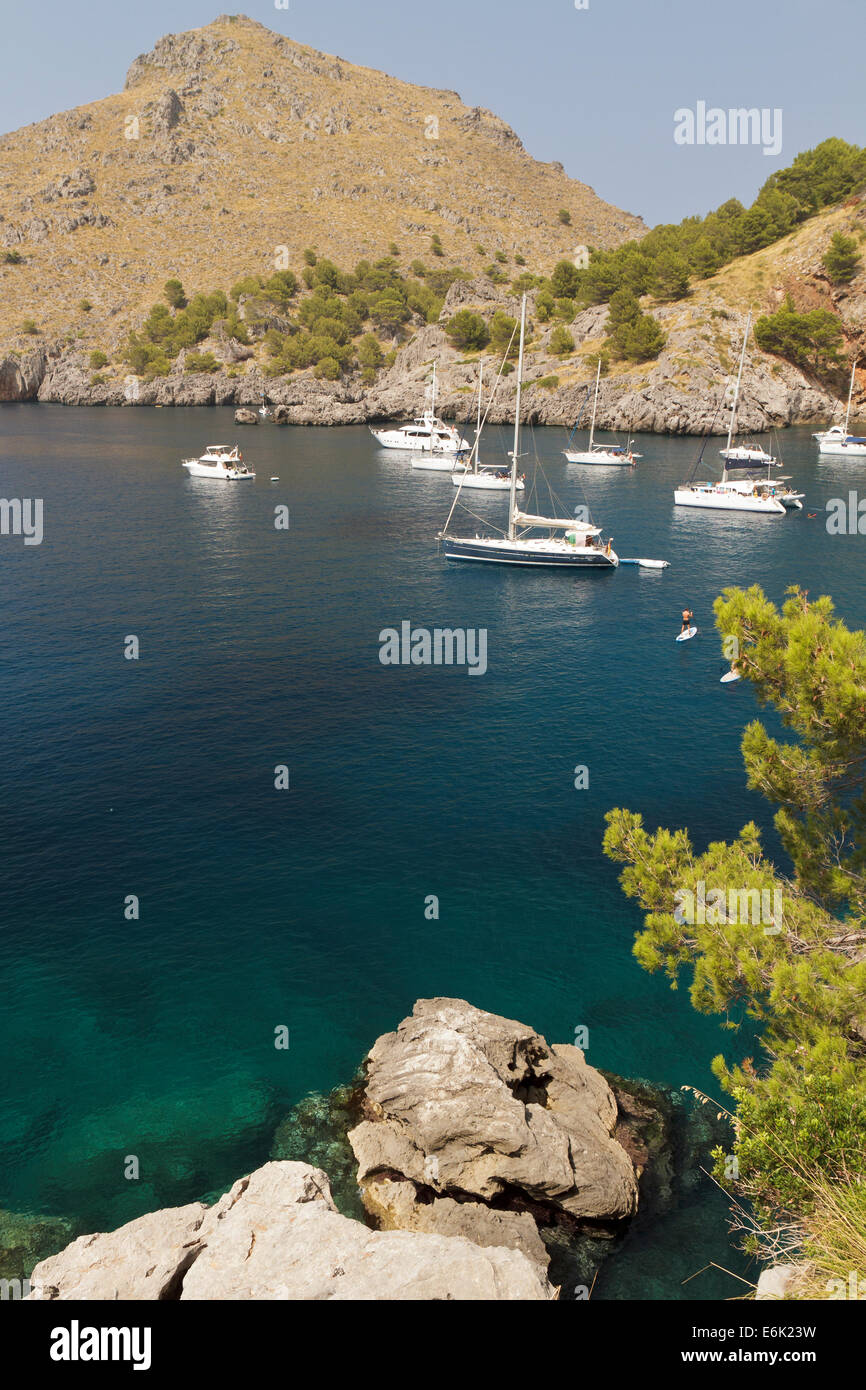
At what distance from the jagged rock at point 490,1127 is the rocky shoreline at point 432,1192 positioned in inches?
1.7

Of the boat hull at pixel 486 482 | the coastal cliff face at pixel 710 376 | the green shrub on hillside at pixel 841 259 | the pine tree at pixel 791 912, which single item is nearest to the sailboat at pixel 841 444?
the coastal cliff face at pixel 710 376

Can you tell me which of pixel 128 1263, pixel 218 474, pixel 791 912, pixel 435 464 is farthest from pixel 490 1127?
pixel 435 464

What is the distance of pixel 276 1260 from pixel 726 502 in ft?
345

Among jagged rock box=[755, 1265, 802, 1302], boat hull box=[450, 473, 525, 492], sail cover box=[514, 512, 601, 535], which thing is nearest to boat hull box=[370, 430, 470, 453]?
boat hull box=[450, 473, 525, 492]

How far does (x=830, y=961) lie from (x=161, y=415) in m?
206

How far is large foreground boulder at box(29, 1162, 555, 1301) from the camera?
15727 millimetres

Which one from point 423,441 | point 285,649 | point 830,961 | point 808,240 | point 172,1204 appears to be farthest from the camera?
point 808,240

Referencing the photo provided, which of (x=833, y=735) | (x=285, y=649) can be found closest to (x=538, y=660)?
(x=285, y=649)

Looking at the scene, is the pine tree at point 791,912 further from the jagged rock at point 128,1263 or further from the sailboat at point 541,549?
the sailboat at point 541,549

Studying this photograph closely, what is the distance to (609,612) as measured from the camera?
71.6 metres

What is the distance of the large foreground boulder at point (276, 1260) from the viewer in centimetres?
1573
